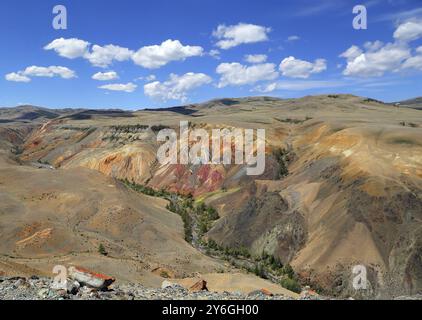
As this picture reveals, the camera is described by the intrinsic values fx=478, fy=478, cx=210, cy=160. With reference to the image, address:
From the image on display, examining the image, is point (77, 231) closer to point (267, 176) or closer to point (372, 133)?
point (267, 176)

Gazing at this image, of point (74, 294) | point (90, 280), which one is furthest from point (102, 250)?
point (74, 294)

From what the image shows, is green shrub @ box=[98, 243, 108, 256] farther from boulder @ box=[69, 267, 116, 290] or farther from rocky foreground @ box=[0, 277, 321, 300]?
boulder @ box=[69, 267, 116, 290]

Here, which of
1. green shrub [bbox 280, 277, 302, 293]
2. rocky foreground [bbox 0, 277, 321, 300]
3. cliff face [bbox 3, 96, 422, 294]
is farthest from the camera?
cliff face [bbox 3, 96, 422, 294]

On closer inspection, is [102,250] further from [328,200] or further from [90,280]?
[328,200]

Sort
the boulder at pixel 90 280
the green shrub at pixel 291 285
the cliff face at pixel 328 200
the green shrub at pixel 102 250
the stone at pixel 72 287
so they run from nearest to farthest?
the stone at pixel 72 287, the boulder at pixel 90 280, the green shrub at pixel 291 285, the green shrub at pixel 102 250, the cliff face at pixel 328 200

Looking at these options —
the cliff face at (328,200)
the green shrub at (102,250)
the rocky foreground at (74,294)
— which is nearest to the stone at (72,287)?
the rocky foreground at (74,294)

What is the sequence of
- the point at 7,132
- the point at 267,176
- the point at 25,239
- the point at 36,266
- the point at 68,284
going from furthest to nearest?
1. the point at 7,132
2. the point at 267,176
3. the point at 25,239
4. the point at 36,266
5. the point at 68,284

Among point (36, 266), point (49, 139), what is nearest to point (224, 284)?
point (36, 266)

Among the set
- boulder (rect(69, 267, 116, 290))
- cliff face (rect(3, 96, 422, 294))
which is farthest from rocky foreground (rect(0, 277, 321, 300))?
cliff face (rect(3, 96, 422, 294))

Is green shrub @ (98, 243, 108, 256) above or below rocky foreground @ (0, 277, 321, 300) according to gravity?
below

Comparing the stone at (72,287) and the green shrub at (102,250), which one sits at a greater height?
the stone at (72,287)

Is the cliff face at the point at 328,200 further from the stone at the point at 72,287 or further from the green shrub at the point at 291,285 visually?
the stone at the point at 72,287
